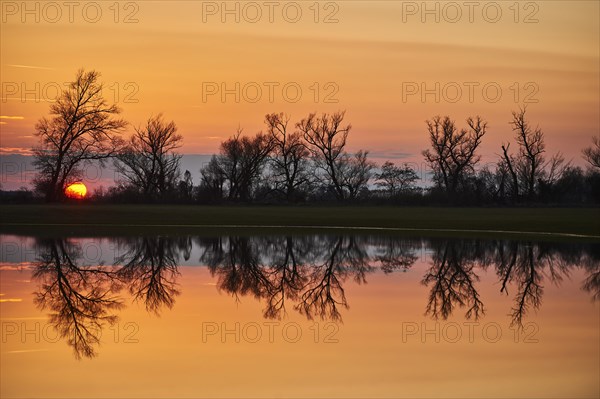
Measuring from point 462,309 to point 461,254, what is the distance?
12.0 meters

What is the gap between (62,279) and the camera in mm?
19891

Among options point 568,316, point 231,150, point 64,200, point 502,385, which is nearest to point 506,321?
point 568,316

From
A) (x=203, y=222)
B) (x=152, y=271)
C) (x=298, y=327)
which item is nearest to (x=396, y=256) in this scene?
(x=152, y=271)

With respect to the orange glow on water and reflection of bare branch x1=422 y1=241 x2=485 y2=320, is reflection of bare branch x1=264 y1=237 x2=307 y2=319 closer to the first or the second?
reflection of bare branch x1=422 y1=241 x2=485 y2=320

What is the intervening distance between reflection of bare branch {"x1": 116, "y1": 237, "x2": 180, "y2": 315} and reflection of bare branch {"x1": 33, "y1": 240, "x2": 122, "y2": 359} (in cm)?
50

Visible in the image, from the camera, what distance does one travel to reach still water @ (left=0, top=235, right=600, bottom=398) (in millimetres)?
10188

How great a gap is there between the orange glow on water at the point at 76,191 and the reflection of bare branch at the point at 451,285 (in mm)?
45766

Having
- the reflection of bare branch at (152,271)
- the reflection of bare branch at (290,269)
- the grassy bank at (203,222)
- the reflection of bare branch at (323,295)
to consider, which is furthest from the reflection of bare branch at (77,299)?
the grassy bank at (203,222)

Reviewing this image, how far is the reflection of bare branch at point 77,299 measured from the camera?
12.9m

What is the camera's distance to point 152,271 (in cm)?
2178

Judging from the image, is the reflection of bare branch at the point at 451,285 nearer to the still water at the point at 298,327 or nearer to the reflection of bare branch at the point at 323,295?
the still water at the point at 298,327

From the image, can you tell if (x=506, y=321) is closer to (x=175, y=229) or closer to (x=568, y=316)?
(x=568, y=316)

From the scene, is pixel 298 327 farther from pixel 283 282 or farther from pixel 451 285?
pixel 451 285

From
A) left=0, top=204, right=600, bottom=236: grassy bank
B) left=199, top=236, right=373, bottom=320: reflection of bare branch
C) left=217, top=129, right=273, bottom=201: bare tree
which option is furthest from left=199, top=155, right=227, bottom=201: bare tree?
left=199, top=236, right=373, bottom=320: reflection of bare branch
